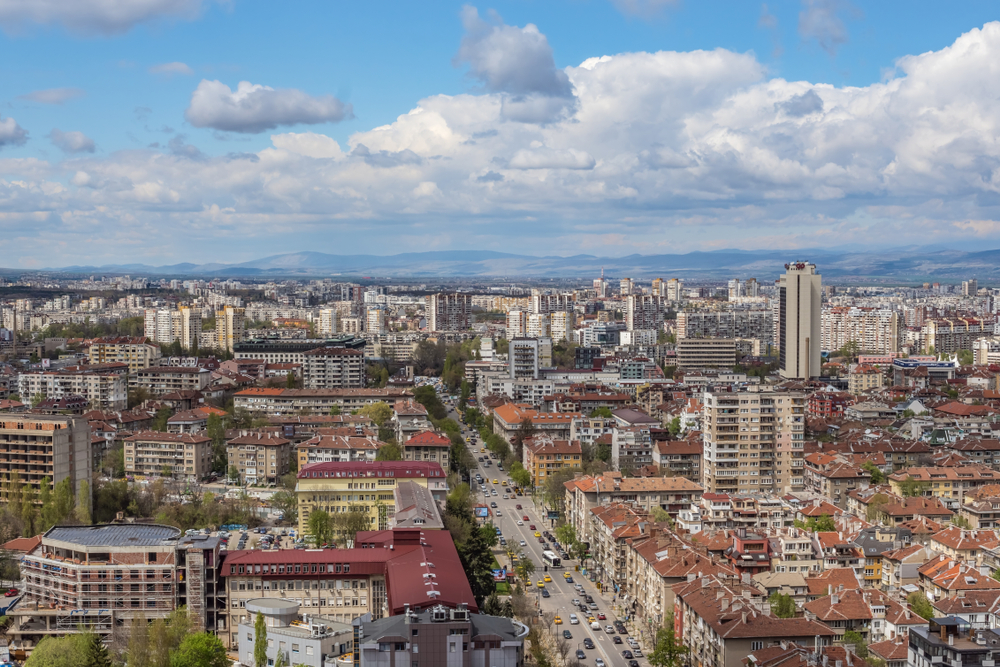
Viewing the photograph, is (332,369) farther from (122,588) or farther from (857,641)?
(857,641)

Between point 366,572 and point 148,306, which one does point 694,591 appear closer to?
point 366,572

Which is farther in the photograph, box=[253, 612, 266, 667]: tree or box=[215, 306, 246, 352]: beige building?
box=[215, 306, 246, 352]: beige building

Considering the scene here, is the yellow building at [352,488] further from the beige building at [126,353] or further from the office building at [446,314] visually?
the office building at [446,314]

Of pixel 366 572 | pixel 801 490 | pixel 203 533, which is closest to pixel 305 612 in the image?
pixel 366 572

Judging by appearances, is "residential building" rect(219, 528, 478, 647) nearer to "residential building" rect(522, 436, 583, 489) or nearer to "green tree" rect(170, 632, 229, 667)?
"green tree" rect(170, 632, 229, 667)

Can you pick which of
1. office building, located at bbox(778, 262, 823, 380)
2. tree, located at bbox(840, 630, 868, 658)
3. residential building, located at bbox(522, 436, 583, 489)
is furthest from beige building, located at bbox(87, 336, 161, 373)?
tree, located at bbox(840, 630, 868, 658)

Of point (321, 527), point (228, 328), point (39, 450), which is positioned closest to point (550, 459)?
point (321, 527)
